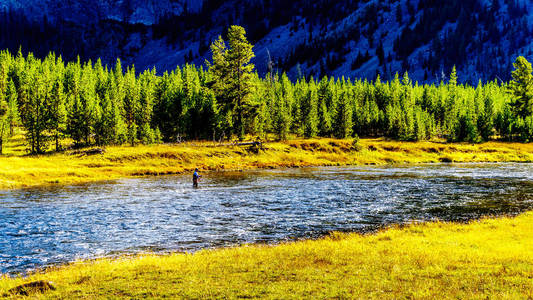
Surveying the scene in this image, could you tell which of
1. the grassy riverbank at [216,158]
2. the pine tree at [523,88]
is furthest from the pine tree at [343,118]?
the pine tree at [523,88]

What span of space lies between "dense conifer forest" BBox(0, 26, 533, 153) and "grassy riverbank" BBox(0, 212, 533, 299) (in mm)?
66582

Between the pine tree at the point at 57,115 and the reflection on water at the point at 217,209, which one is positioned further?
the pine tree at the point at 57,115

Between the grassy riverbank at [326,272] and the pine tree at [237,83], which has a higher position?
the pine tree at [237,83]

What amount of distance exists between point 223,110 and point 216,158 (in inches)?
706

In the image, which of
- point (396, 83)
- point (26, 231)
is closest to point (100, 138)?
point (26, 231)

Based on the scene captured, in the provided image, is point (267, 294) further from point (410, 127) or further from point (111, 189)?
point (410, 127)

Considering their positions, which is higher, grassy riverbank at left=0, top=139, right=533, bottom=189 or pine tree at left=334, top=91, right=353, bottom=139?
pine tree at left=334, top=91, right=353, bottom=139

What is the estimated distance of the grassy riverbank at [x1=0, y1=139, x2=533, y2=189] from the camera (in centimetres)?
5788

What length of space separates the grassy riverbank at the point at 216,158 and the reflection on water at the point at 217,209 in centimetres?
871

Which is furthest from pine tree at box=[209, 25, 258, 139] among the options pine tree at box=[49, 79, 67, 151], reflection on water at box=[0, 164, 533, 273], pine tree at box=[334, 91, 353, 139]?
reflection on water at box=[0, 164, 533, 273]

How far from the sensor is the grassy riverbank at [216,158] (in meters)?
57.9

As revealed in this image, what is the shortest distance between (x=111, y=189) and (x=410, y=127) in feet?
267

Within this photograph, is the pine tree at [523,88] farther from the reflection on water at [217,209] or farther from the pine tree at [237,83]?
the pine tree at [237,83]

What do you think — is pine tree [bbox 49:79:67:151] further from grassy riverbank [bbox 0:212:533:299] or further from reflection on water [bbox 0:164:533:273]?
grassy riverbank [bbox 0:212:533:299]
